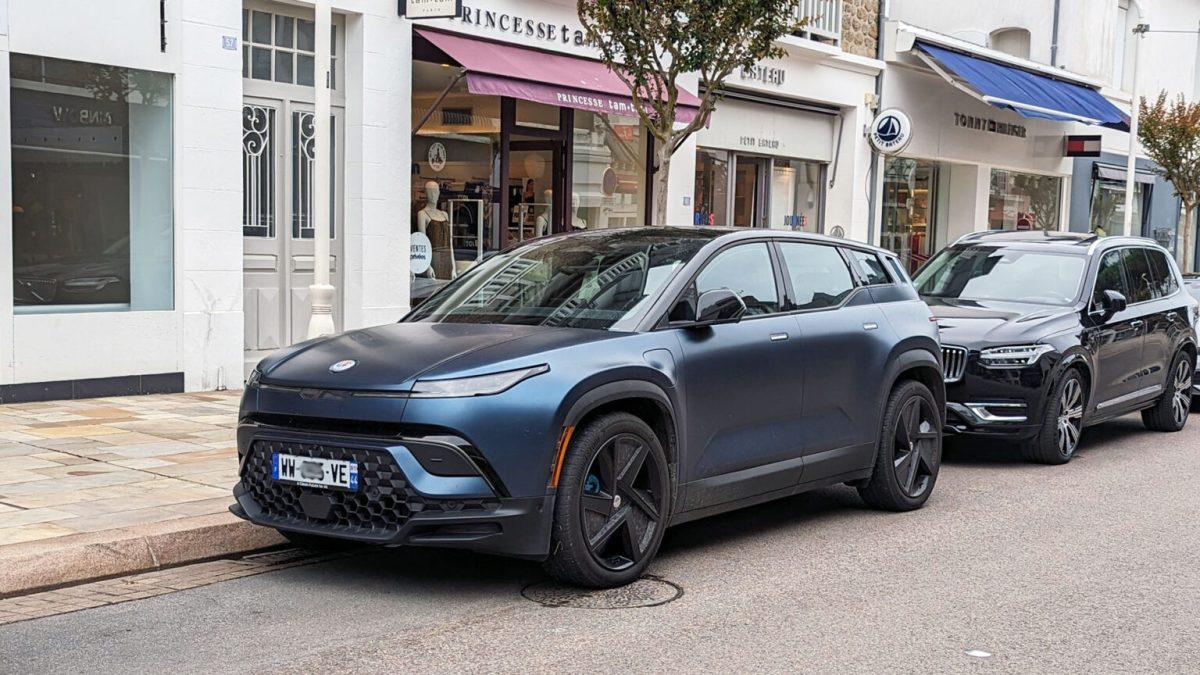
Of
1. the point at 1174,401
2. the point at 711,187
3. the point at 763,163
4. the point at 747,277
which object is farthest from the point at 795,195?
the point at 747,277

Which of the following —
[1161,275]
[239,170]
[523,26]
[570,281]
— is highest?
[523,26]

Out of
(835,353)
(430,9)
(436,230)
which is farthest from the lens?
(436,230)

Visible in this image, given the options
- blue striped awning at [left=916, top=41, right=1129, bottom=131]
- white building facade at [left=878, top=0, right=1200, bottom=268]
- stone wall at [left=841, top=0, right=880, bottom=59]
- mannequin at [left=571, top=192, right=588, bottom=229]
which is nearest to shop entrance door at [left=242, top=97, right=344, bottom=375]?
mannequin at [left=571, top=192, right=588, bottom=229]

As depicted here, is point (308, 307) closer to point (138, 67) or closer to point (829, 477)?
point (138, 67)

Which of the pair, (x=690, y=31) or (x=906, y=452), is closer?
(x=906, y=452)

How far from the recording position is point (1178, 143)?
2564 cm

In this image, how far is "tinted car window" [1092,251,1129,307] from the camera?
10.8 metres

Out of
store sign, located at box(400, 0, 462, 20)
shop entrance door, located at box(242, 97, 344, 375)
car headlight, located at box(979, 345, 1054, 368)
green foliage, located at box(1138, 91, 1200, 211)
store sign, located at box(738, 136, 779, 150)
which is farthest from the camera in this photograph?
green foliage, located at box(1138, 91, 1200, 211)

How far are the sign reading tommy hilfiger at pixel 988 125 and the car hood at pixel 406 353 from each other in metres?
19.2

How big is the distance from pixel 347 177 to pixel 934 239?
1531 centimetres

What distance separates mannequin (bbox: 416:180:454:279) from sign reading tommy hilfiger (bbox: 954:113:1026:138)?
12.5m

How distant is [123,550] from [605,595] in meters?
2.28

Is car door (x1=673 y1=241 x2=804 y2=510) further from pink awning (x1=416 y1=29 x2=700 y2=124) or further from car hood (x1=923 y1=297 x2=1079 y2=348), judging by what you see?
pink awning (x1=416 y1=29 x2=700 y2=124)

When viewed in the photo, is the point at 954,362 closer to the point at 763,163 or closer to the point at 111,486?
the point at 111,486
